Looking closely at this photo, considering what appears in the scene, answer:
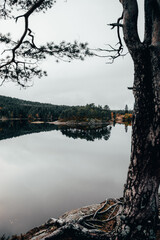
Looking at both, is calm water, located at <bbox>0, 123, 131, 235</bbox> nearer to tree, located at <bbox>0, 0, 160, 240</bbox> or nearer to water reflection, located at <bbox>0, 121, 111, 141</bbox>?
tree, located at <bbox>0, 0, 160, 240</bbox>

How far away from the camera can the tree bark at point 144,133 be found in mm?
3018

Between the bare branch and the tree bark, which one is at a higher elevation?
the bare branch

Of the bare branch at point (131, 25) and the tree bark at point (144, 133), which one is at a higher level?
the bare branch at point (131, 25)

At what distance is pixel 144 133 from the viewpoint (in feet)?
10.1

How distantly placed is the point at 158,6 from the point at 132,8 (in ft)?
1.57

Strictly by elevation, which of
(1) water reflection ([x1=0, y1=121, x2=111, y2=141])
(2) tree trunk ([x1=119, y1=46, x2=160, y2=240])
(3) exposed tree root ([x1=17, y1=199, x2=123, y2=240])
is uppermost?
(2) tree trunk ([x1=119, y1=46, x2=160, y2=240])

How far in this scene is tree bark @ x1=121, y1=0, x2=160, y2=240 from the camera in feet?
9.90

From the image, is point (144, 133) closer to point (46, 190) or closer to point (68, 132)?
point (46, 190)

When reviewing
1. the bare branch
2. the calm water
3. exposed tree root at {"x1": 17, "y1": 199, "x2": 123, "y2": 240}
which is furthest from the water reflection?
the bare branch

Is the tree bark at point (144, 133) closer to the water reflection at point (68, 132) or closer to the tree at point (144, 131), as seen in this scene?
the tree at point (144, 131)

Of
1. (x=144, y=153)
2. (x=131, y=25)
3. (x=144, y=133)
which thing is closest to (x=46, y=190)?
(x=144, y=153)

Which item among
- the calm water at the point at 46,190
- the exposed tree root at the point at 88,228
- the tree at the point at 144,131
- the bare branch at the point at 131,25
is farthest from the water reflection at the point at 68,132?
the bare branch at the point at 131,25

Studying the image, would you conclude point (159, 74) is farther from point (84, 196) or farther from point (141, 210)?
point (84, 196)

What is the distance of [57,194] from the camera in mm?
13578
